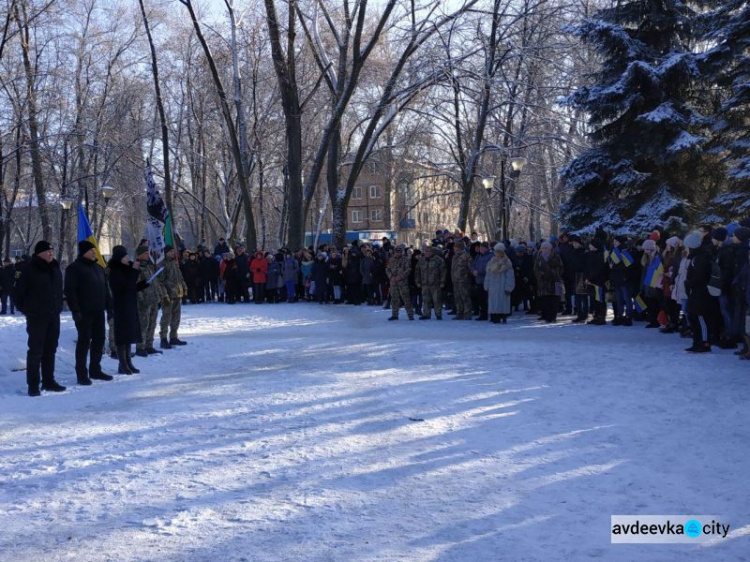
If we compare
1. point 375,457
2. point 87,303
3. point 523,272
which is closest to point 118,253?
point 87,303

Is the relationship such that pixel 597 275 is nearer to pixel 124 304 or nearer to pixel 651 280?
pixel 651 280

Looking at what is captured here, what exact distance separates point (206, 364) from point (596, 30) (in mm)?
14634

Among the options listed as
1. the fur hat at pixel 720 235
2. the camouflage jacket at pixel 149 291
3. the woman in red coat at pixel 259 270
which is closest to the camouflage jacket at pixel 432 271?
the camouflage jacket at pixel 149 291

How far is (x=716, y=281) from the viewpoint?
40.4ft

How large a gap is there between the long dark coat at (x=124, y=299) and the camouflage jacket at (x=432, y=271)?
27.4ft

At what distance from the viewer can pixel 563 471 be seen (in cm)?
646

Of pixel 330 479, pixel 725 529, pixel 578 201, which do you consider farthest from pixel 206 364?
pixel 578 201

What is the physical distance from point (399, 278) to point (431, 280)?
0.74 m

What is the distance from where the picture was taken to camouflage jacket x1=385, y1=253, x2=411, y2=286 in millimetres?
18938

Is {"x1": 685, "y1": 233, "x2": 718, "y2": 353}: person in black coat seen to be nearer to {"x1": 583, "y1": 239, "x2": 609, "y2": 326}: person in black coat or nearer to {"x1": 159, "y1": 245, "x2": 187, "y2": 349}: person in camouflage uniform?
{"x1": 583, "y1": 239, "x2": 609, "y2": 326}: person in black coat

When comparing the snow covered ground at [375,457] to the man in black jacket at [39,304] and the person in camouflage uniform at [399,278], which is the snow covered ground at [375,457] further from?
the person in camouflage uniform at [399,278]

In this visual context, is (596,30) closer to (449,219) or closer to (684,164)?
(684,164)

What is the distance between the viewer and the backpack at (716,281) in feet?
40.2

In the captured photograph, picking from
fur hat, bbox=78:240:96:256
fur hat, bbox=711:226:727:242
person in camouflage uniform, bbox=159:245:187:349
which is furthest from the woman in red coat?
fur hat, bbox=711:226:727:242
